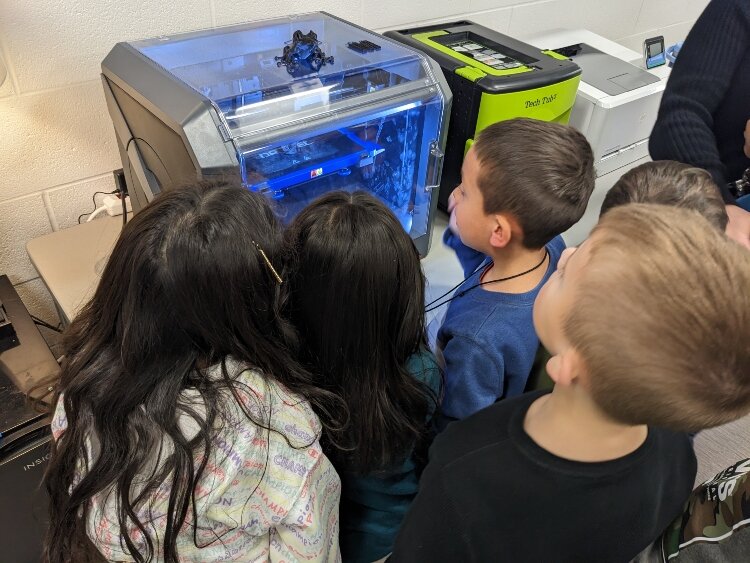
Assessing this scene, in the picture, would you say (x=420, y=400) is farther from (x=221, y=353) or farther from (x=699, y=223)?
(x=699, y=223)

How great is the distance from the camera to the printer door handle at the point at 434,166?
1.15 metres

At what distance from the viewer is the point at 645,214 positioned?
0.48 metres

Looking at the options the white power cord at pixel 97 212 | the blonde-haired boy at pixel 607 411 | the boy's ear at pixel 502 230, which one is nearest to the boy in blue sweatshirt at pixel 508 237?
the boy's ear at pixel 502 230

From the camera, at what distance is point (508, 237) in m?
0.87

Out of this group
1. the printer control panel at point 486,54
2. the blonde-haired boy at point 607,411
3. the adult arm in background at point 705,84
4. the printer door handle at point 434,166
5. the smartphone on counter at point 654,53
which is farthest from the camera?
the smartphone on counter at point 654,53

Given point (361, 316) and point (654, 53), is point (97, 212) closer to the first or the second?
point (361, 316)

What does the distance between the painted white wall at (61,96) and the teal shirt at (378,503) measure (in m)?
0.90

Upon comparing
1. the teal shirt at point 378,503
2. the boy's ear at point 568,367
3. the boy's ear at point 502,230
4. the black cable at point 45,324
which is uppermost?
the boy's ear at point 568,367

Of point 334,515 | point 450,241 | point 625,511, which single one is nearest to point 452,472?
point 625,511

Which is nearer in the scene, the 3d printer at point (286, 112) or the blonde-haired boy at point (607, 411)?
the blonde-haired boy at point (607, 411)

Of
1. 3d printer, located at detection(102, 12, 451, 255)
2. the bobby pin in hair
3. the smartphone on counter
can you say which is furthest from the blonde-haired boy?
the smartphone on counter

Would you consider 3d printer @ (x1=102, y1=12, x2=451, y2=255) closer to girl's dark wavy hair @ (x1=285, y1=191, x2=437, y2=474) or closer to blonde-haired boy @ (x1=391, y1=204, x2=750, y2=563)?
girl's dark wavy hair @ (x1=285, y1=191, x2=437, y2=474)

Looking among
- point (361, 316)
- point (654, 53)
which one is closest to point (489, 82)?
A: point (361, 316)

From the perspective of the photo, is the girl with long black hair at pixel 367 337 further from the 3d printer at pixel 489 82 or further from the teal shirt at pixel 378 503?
the 3d printer at pixel 489 82
